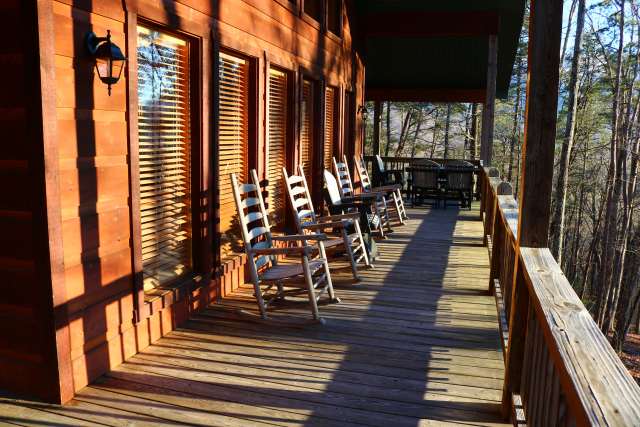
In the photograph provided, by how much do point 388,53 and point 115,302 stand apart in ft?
28.7

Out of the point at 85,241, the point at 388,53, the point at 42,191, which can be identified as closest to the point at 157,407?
the point at 85,241

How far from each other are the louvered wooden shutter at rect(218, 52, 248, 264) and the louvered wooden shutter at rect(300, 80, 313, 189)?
1.60 metres

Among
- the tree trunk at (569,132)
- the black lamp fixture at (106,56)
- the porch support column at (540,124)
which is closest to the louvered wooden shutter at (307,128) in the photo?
the black lamp fixture at (106,56)

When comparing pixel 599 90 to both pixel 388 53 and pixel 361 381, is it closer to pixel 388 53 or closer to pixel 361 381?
pixel 388 53

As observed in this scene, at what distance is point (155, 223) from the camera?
3406 millimetres

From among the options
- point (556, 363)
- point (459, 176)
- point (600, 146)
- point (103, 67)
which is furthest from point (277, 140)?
point (600, 146)

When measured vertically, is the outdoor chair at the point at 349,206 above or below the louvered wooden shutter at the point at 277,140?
below

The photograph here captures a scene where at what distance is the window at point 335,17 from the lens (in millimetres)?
7480

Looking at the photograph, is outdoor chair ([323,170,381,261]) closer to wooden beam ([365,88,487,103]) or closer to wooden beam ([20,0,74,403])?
wooden beam ([20,0,74,403])

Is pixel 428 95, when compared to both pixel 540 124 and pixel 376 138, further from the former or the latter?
pixel 540 124

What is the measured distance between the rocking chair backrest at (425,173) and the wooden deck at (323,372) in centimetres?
532

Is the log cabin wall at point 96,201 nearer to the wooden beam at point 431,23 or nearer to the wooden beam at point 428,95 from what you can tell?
the wooden beam at point 431,23

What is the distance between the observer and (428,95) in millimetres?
12445

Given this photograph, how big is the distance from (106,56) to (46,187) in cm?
72
